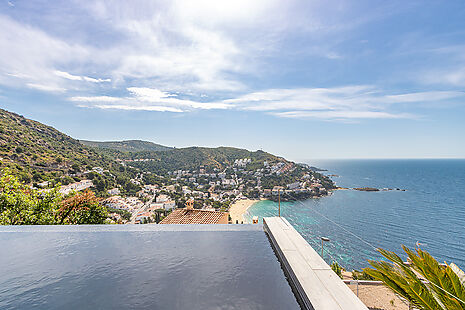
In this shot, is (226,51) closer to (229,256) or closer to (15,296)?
(229,256)

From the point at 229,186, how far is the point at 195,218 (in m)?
38.1

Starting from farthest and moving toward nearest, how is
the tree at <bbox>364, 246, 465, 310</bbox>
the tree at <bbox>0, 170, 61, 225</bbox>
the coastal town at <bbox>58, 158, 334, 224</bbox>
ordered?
the coastal town at <bbox>58, 158, 334, 224</bbox>, the tree at <bbox>0, 170, 61, 225</bbox>, the tree at <bbox>364, 246, 465, 310</bbox>

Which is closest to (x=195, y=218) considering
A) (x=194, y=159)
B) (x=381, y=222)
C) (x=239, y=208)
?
(x=239, y=208)

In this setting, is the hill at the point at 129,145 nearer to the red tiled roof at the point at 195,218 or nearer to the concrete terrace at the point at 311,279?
the red tiled roof at the point at 195,218

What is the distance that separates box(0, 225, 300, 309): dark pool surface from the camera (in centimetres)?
235

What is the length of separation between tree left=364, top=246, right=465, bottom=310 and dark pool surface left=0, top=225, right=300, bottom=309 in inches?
35.8

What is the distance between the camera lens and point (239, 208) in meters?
37.6

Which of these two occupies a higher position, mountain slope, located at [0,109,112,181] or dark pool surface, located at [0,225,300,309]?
mountain slope, located at [0,109,112,181]

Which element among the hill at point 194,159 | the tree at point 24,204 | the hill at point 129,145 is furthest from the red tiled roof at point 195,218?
the hill at point 129,145

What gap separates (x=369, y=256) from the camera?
20.4m

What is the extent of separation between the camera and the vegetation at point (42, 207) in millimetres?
5148

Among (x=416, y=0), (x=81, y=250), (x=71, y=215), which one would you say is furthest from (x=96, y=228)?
(x=416, y=0)

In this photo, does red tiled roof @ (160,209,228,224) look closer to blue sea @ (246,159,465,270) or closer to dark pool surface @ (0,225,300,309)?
blue sea @ (246,159,465,270)

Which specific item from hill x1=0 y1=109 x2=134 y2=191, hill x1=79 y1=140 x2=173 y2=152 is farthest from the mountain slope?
hill x1=79 y1=140 x2=173 y2=152
